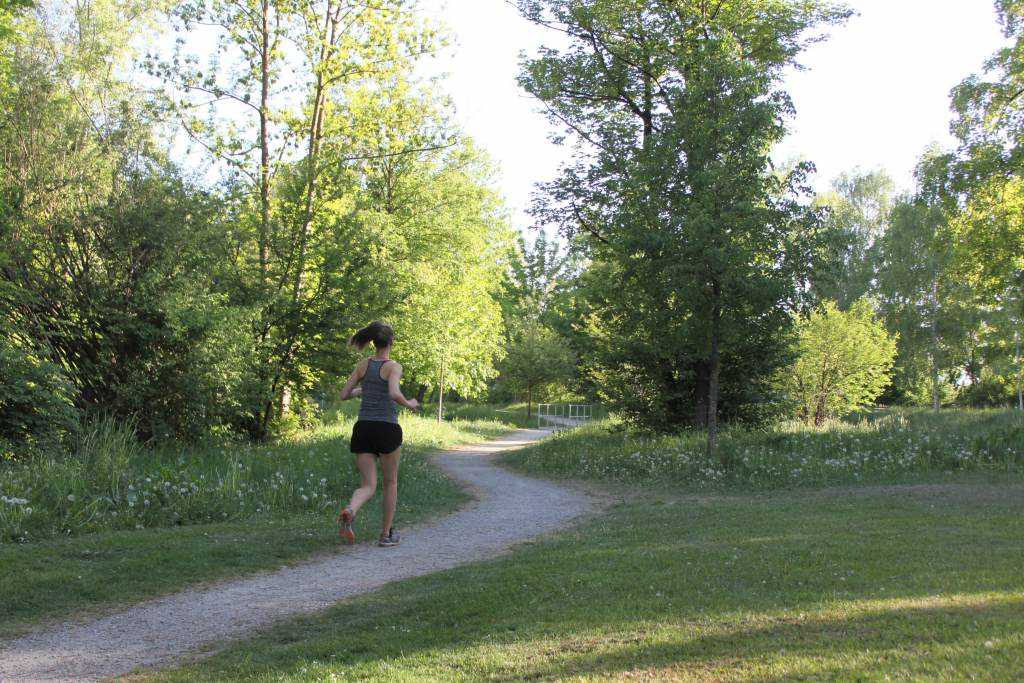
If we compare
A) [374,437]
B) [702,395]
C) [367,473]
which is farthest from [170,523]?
[702,395]

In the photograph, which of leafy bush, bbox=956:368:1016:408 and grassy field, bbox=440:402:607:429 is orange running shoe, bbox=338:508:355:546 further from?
leafy bush, bbox=956:368:1016:408

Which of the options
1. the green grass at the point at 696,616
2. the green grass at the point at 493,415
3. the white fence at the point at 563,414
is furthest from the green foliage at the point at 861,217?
the green grass at the point at 696,616

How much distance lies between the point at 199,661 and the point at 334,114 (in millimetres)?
19356

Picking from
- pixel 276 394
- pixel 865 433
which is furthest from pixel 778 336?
pixel 276 394

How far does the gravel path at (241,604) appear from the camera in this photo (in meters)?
4.48

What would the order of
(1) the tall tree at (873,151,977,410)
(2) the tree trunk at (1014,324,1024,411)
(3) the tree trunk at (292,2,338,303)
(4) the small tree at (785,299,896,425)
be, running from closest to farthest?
1. (3) the tree trunk at (292,2,338,303)
2. (4) the small tree at (785,299,896,425)
3. (2) the tree trunk at (1014,324,1024,411)
4. (1) the tall tree at (873,151,977,410)

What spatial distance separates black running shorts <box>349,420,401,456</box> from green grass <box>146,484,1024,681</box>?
144 cm

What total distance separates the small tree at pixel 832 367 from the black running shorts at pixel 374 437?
1876 cm

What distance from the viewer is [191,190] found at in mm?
14586

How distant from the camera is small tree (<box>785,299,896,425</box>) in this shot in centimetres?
2362

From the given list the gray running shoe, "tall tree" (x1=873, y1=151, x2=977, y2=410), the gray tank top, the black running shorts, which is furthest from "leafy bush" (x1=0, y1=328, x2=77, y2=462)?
"tall tree" (x1=873, y1=151, x2=977, y2=410)

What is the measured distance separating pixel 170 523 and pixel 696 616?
20.0ft

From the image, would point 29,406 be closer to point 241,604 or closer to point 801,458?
point 241,604

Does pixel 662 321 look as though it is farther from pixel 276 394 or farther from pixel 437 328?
pixel 437 328
